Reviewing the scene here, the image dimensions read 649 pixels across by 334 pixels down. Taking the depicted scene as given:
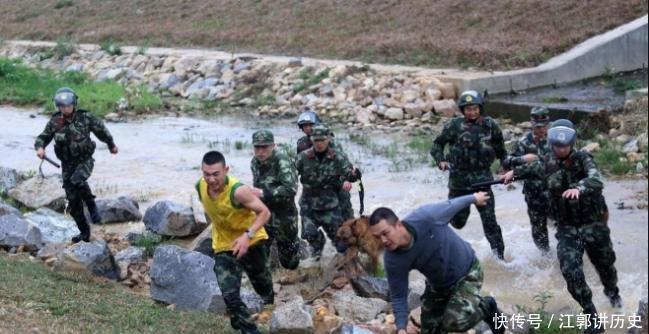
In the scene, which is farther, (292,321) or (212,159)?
(292,321)

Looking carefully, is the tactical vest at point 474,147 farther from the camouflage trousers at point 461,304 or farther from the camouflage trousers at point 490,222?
the camouflage trousers at point 461,304

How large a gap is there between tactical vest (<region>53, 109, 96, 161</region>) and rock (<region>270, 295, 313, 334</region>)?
4.28 m

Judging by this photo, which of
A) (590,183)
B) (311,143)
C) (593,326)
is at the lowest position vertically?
(593,326)

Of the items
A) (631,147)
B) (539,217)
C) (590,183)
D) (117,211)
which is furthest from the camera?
(631,147)

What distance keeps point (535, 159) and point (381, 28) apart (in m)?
20.7

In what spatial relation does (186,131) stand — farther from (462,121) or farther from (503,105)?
(462,121)

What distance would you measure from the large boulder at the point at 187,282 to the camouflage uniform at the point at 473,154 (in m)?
2.71

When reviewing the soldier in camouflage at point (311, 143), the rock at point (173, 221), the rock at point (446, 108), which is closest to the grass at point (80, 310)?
the soldier in camouflage at point (311, 143)

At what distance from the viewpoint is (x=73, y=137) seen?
1034cm

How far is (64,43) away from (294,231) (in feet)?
97.0

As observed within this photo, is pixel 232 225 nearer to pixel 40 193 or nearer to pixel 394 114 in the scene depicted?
pixel 40 193

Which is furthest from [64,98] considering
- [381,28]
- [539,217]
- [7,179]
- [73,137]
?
[381,28]

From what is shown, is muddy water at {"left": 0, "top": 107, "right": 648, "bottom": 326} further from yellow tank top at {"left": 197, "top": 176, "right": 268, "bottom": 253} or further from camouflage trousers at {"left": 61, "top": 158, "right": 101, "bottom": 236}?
yellow tank top at {"left": 197, "top": 176, "right": 268, "bottom": 253}

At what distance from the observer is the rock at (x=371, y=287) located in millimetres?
8391
